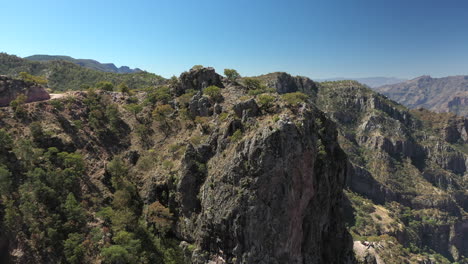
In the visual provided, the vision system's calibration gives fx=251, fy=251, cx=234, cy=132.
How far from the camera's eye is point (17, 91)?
73.6 metres

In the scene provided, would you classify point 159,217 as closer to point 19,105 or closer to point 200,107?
point 200,107

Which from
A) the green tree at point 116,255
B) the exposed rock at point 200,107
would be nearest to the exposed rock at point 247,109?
the exposed rock at point 200,107

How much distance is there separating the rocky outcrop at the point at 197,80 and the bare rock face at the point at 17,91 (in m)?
41.1

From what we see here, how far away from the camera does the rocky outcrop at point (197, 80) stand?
82.9 m

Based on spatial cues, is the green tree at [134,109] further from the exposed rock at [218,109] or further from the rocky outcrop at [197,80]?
the exposed rock at [218,109]

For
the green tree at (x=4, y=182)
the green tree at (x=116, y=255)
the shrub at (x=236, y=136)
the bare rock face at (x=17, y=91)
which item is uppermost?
the bare rock face at (x=17, y=91)

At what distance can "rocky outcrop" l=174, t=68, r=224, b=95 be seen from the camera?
8294cm

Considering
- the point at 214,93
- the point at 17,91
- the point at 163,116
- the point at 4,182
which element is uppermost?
the point at 17,91

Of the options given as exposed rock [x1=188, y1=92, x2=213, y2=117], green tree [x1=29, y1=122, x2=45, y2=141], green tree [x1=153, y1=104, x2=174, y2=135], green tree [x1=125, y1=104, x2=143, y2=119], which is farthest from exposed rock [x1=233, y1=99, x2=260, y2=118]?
green tree [x1=29, y1=122, x2=45, y2=141]

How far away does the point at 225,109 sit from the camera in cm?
6469

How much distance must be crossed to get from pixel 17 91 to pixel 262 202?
79.8 m

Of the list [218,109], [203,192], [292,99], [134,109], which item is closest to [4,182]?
[203,192]

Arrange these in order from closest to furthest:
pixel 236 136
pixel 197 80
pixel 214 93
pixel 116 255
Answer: pixel 116 255 → pixel 236 136 → pixel 214 93 → pixel 197 80

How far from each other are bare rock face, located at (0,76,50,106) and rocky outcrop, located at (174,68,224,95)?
41.1 m
